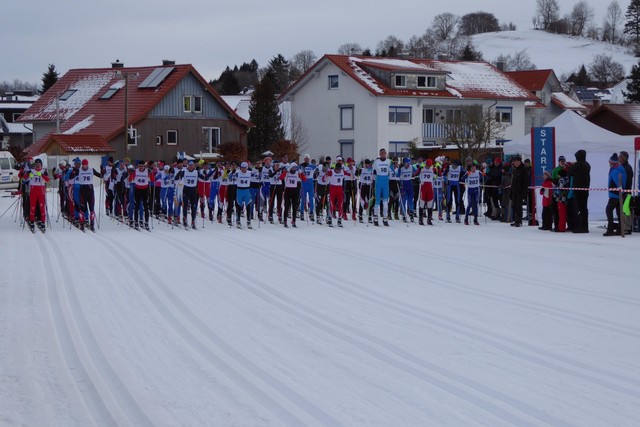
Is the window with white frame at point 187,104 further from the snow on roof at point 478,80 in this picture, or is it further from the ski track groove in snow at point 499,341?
the ski track groove in snow at point 499,341

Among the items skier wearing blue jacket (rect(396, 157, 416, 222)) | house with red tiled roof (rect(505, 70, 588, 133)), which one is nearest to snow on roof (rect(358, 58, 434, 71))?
→ house with red tiled roof (rect(505, 70, 588, 133))

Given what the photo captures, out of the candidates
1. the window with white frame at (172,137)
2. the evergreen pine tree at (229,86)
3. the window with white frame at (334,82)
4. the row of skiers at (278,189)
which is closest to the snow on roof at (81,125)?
the window with white frame at (172,137)

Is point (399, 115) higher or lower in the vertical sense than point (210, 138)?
higher

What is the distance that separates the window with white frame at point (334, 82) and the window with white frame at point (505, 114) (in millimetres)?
12678

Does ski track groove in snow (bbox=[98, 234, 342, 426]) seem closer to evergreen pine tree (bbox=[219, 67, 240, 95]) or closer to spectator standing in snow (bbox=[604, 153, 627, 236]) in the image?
spectator standing in snow (bbox=[604, 153, 627, 236])

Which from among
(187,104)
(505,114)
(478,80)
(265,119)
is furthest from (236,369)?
(478,80)

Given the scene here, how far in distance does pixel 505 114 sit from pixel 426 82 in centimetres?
805

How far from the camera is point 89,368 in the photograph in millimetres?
8625

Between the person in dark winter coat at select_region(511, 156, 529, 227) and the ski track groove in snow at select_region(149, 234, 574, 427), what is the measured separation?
1355 centimetres

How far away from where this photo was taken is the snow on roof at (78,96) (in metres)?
69.0

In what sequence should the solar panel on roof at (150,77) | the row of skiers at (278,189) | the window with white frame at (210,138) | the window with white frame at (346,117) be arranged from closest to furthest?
the row of skiers at (278,189), the window with white frame at (346,117), the solar panel on roof at (150,77), the window with white frame at (210,138)

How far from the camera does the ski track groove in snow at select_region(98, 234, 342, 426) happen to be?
23.4 ft

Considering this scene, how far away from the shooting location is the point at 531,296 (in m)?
12.8

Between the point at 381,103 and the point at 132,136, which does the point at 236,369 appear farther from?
the point at 132,136
